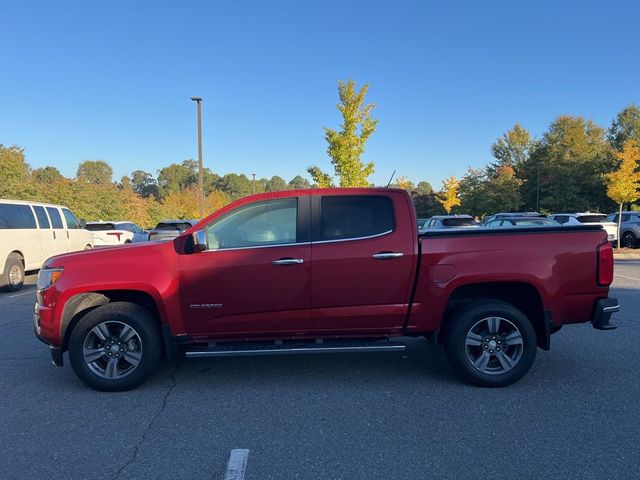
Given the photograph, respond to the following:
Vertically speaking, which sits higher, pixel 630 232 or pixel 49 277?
pixel 49 277

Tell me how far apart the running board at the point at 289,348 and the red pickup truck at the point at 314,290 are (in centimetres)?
1

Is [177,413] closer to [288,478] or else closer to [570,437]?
[288,478]

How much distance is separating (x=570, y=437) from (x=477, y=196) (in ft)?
169

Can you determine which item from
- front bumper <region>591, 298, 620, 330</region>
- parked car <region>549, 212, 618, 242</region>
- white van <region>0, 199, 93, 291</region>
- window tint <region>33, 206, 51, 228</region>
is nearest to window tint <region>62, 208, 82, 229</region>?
white van <region>0, 199, 93, 291</region>

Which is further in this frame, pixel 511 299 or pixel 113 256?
pixel 511 299

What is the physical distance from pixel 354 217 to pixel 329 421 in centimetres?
189

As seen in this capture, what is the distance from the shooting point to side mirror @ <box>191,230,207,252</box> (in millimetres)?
4387

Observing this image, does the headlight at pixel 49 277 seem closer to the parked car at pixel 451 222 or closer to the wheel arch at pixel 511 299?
the wheel arch at pixel 511 299

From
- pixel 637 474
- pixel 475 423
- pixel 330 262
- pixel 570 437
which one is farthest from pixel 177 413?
pixel 637 474

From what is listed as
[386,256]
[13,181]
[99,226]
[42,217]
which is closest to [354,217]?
[386,256]

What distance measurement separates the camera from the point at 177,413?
13.0ft

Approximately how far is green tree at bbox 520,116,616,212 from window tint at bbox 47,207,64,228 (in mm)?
39925

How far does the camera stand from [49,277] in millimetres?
4441

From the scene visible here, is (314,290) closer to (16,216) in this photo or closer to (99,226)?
(16,216)
